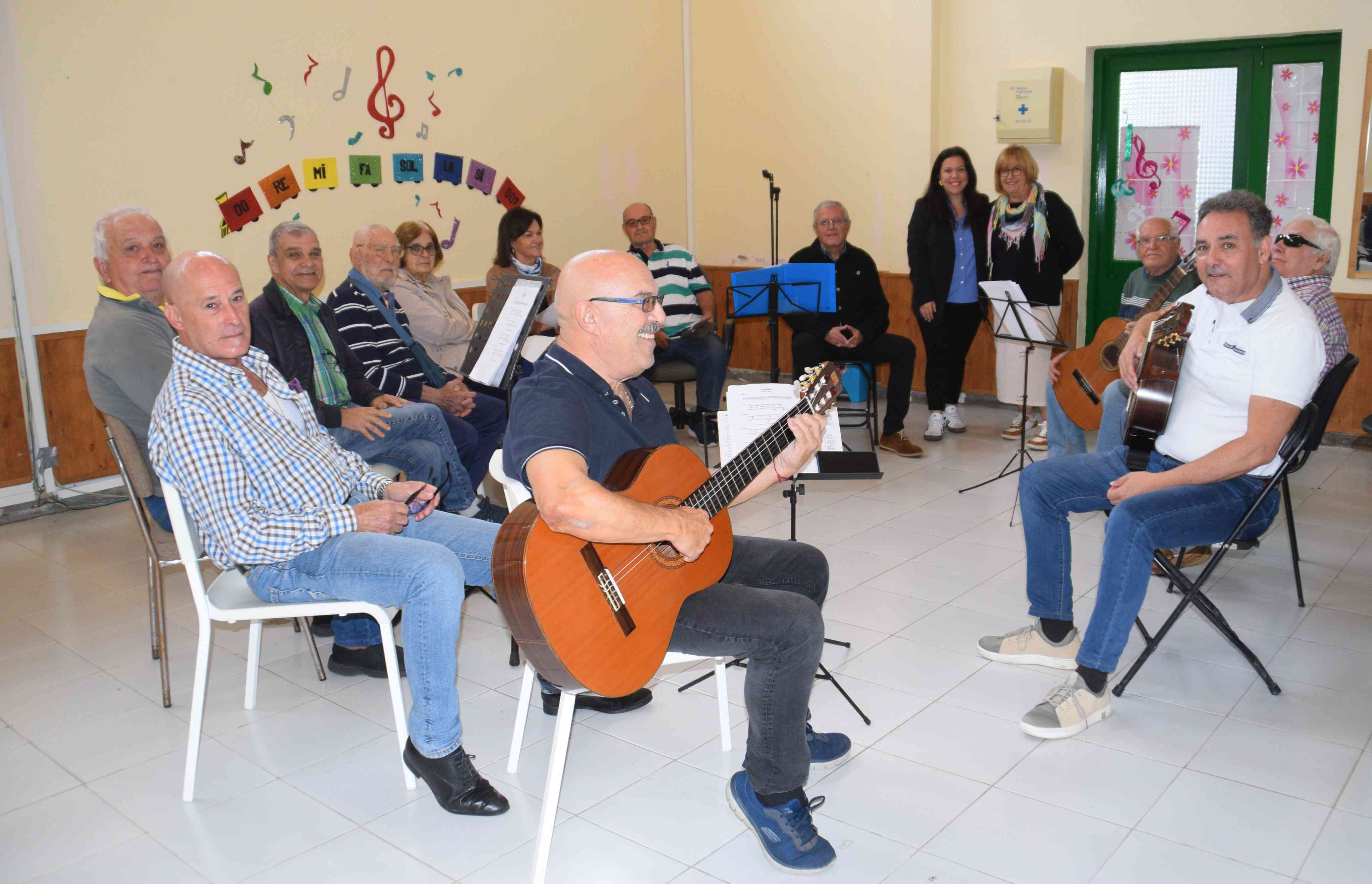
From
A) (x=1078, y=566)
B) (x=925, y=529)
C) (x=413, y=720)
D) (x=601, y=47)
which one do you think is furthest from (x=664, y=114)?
(x=413, y=720)

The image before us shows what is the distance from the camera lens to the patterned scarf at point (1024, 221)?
5.64 meters

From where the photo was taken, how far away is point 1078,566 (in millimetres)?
3865

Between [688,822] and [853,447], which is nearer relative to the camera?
[688,822]

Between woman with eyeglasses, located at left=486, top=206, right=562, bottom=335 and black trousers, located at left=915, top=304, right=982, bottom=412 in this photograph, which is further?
black trousers, located at left=915, top=304, right=982, bottom=412

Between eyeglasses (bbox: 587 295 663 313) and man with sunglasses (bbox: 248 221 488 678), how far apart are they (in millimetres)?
1724

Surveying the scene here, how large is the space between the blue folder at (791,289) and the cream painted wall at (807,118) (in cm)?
150

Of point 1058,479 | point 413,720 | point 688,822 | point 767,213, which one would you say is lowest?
point 688,822

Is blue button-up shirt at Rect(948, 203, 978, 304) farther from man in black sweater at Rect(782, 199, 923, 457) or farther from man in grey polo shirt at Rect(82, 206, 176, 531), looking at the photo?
man in grey polo shirt at Rect(82, 206, 176, 531)

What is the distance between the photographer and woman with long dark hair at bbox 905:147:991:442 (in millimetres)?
5879

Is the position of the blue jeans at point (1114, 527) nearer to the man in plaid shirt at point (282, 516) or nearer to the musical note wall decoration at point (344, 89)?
the man in plaid shirt at point (282, 516)

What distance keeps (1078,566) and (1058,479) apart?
1.00 metres

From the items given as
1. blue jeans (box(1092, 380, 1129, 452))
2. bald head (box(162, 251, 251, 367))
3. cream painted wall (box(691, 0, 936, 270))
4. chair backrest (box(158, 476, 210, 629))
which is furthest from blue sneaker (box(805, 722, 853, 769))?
cream painted wall (box(691, 0, 936, 270))

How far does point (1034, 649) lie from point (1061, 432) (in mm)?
1636

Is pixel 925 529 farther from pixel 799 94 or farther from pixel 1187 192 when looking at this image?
pixel 799 94
